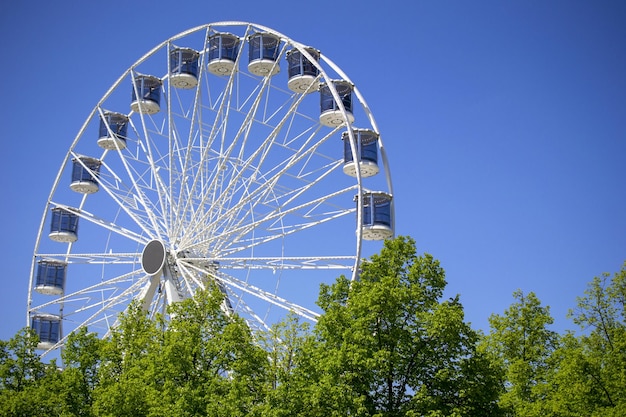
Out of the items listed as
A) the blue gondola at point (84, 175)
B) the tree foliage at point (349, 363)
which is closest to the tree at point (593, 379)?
the tree foliage at point (349, 363)

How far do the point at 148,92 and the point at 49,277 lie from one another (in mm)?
10590

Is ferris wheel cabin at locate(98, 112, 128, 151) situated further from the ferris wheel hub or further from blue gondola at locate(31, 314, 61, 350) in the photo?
blue gondola at locate(31, 314, 61, 350)

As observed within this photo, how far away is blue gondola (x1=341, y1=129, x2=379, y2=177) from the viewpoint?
40375 mm

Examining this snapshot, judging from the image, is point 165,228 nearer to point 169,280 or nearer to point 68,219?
point 169,280

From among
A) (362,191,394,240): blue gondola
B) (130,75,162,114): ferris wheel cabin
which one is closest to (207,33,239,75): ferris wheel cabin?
(130,75,162,114): ferris wheel cabin

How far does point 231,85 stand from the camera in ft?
147

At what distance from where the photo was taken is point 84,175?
5106cm

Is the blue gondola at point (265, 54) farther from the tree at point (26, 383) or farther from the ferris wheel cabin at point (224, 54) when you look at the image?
the tree at point (26, 383)

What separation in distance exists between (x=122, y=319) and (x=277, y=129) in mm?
10479

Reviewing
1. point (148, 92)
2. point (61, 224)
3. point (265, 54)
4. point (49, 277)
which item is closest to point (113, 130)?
point (148, 92)

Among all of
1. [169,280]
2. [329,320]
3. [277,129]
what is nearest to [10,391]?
[169,280]

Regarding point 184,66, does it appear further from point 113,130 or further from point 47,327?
point 47,327

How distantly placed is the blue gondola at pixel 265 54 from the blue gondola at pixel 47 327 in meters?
16.4

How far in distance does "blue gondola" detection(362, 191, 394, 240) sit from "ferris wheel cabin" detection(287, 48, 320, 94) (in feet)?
19.9
